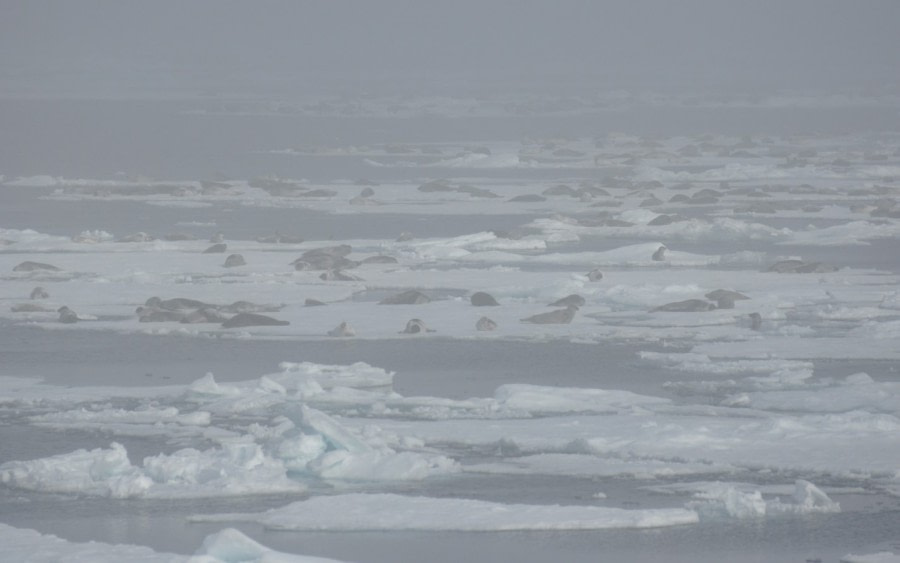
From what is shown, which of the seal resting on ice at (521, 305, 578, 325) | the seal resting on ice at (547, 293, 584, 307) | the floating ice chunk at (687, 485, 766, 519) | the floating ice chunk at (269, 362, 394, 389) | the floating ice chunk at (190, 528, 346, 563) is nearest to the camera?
the floating ice chunk at (190, 528, 346, 563)

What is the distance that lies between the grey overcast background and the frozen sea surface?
6163 centimetres

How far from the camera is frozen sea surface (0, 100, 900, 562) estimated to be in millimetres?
8859

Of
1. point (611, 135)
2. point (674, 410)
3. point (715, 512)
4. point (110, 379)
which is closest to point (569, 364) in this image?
point (674, 410)

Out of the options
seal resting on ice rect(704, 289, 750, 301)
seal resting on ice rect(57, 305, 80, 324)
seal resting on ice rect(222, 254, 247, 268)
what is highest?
seal resting on ice rect(222, 254, 247, 268)

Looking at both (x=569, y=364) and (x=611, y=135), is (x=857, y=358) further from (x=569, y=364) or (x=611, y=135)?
(x=611, y=135)

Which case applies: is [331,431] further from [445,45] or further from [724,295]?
[445,45]

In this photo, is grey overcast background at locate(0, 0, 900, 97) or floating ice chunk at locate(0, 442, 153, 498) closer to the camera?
floating ice chunk at locate(0, 442, 153, 498)

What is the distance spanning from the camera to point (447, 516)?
8914mm

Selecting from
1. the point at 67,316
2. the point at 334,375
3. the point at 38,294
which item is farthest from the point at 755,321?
the point at 38,294

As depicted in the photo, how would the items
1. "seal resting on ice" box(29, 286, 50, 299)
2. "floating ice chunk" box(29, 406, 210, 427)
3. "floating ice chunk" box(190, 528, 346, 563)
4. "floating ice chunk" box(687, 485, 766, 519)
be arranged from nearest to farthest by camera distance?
"floating ice chunk" box(190, 528, 346, 563), "floating ice chunk" box(687, 485, 766, 519), "floating ice chunk" box(29, 406, 210, 427), "seal resting on ice" box(29, 286, 50, 299)

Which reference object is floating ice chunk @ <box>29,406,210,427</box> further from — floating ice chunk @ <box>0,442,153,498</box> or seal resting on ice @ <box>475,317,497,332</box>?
seal resting on ice @ <box>475,317,497,332</box>

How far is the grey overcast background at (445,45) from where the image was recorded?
9250cm

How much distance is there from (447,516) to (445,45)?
103352mm

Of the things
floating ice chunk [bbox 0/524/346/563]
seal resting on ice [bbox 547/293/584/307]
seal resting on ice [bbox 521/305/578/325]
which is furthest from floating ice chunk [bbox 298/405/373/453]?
seal resting on ice [bbox 547/293/584/307]
